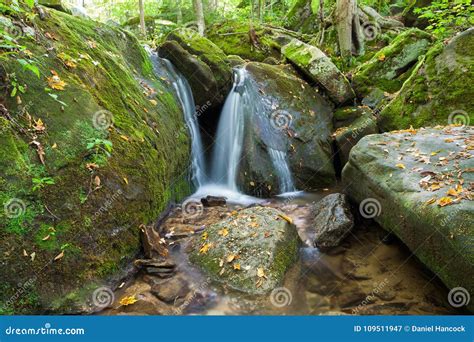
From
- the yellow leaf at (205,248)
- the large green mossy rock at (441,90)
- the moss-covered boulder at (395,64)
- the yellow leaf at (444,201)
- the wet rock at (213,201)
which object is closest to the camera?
the yellow leaf at (444,201)

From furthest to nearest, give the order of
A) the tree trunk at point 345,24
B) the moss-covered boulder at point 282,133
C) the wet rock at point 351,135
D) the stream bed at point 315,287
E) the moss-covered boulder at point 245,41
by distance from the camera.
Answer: the moss-covered boulder at point 245,41 < the tree trunk at point 345,24 < the wet rock at point 351,135 < the moss-covered boulder at point 282,133 < the stream bed at point 315,287

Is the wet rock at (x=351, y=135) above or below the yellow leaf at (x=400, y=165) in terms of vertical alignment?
below

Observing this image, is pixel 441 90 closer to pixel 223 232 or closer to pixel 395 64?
pixel 395 64

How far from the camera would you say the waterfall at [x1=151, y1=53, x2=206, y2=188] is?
8.32 meters

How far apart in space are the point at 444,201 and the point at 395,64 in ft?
27.4

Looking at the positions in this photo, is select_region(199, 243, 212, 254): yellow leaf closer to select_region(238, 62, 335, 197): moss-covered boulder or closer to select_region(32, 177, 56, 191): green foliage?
select_region(32, 177, 56, 191): green foliage

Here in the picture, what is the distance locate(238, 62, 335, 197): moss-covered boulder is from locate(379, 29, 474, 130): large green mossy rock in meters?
2.06

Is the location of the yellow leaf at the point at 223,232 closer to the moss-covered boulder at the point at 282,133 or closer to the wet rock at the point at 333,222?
the wet rock at the point at 333,222

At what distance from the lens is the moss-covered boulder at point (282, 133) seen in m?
8.20

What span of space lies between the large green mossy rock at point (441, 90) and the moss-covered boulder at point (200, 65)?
4822 mm

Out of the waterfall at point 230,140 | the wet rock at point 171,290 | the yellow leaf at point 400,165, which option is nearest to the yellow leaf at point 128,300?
the wet rock at point 171,290

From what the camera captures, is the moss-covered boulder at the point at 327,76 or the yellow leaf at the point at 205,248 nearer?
the yellow leaf at the point at 205,248

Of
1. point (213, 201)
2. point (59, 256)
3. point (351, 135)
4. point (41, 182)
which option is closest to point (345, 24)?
point (351, 135)

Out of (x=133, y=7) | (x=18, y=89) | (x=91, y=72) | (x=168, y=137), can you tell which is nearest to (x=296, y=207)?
(x=168, y=137)
